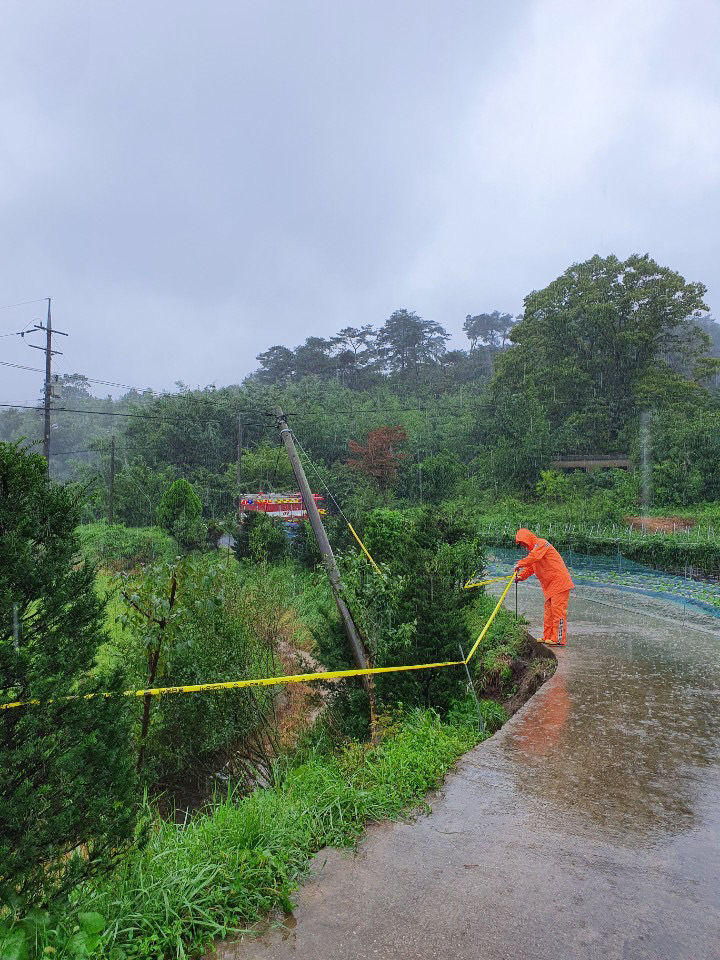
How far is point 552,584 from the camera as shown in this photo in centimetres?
880

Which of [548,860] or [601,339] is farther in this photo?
[601,339]

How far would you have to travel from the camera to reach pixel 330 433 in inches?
1491

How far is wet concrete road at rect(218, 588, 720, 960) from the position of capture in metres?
2.74

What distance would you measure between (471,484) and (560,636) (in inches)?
929

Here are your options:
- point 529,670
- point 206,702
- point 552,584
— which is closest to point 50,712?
point 206,702

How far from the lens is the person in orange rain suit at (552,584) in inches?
344

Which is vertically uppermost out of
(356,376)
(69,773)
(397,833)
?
(356,376)

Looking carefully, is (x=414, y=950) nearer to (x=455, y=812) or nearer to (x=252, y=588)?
(x=455, y=812)

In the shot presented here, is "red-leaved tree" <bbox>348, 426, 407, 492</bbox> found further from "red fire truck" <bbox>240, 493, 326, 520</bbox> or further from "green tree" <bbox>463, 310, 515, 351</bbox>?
"green tree" <bbox>463, 310, 515, 351</bbox>

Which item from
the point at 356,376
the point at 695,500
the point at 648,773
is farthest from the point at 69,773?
the point at 356,376

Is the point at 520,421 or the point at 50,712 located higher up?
the point at 520,421

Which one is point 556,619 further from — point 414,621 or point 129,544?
point 129,544

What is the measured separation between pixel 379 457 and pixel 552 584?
22.3 m

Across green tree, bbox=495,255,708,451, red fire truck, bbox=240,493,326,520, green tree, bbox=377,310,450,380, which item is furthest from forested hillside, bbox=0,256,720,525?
green tree, bbox=377,310,450,380
